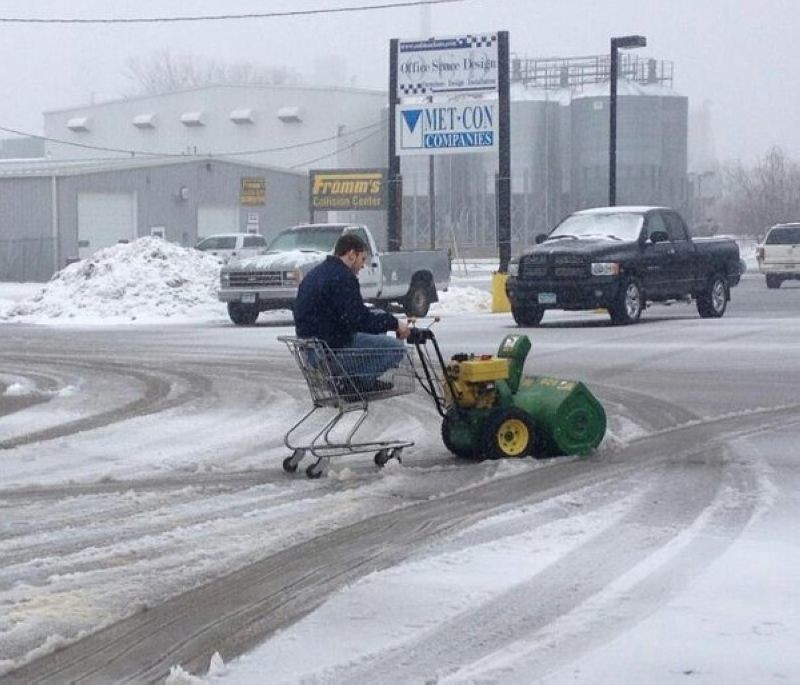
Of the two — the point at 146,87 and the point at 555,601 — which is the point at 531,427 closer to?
the point at 555,601

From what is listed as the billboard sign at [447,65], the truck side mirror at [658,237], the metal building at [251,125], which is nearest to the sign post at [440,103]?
the billboard sign at [447,65]

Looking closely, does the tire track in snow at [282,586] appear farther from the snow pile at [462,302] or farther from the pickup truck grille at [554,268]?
the snow pile at [462,302]

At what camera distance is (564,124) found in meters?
78.3

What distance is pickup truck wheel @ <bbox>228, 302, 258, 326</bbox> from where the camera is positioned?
29156mm

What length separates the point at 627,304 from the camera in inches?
1011

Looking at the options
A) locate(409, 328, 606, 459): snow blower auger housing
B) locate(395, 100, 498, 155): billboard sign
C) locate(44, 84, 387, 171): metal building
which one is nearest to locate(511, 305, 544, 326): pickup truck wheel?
locate(395, 100, 498, 155): billboard sign

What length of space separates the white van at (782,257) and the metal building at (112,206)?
64.2 feet

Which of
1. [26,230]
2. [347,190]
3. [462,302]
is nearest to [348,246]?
[462,302]

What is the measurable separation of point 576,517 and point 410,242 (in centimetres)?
7260

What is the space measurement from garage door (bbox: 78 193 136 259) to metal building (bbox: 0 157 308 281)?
37 mm

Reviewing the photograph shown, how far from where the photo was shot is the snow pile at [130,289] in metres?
32.0

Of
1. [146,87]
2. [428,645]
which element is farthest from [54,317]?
[146,87]

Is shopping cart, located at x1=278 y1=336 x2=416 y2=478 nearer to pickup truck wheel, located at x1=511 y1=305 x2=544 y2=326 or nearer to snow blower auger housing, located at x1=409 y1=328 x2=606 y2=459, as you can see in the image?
snow blower auger housing, located at x1=409 y1=328 x2=606 y2=459

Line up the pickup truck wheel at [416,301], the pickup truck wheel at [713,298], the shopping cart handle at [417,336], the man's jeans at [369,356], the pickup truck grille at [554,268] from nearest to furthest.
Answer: the shopping cart handle at [417,336], the man's jeans at [369,356], the pickup truck grille at [554,268], the pickup truck wheel at [713,298], the pickup truck wheel at [416,301]
